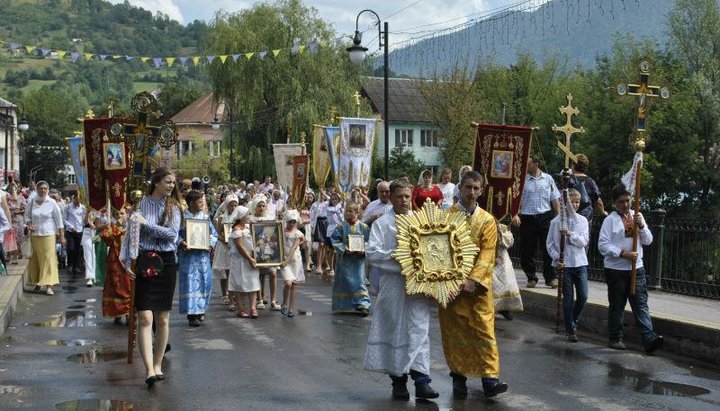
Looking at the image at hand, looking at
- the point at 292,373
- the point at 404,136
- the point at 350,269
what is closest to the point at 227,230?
the point at 350,269

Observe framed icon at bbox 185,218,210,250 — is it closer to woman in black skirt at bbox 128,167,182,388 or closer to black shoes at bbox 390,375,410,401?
woman in black skirt at bbox 128,167,182,388

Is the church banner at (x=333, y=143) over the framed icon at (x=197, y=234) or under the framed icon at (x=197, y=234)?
over

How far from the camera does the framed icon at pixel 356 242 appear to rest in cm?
1520

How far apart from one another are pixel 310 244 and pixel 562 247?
1355cm

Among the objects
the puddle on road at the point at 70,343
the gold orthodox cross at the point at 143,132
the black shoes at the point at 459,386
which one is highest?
the gold orthodox cross at the point at 143,132

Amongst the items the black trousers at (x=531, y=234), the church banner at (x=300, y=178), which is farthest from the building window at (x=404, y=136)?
the black trousers at (x=531, y=234)

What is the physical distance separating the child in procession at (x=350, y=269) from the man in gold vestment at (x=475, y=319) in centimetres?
629

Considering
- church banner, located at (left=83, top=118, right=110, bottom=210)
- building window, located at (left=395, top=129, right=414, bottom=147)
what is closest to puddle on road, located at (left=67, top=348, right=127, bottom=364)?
church banner, located at (left=83, top=118, right=110, bottom=210)

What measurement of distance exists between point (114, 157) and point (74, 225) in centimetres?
1005

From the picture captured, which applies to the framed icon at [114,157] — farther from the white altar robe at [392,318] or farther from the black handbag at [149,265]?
the white altar robe at [392,318]

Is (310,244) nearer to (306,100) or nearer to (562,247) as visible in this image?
(562,247)

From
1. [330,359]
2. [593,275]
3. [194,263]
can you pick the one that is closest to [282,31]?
[593,275]

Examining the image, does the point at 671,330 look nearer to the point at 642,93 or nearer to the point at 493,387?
the point at 642,93

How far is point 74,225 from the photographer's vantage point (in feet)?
73.8
